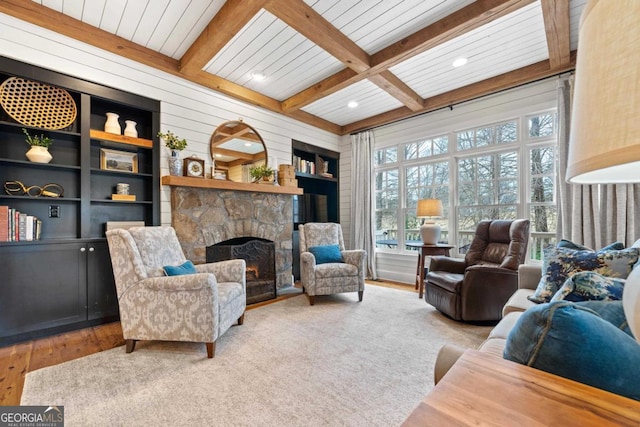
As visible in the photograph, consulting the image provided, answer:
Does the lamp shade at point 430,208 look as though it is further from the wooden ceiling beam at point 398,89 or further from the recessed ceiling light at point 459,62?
the recessed ceiling light at point 459,62

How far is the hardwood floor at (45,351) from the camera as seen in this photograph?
68.7 inches

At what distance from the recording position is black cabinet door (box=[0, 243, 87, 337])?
228 cm

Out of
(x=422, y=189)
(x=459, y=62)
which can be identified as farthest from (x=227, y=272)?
(x=459, y=62)

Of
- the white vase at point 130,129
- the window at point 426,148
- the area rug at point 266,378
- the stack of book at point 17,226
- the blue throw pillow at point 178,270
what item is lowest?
the area rug at point 266,378

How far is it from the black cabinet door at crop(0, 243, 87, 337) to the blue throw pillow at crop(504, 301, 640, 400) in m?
3.39

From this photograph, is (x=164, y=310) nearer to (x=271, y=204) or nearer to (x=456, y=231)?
(x=271, y=204)

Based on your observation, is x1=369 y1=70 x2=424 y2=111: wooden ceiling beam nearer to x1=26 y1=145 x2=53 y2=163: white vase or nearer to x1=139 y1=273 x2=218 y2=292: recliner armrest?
x1=139 y1=273 x2=218 y2=292: recliner armrest

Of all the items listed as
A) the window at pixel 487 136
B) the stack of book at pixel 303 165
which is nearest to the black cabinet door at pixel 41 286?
the stack of book at pixel 303 165

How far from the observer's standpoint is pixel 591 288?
1287 mm

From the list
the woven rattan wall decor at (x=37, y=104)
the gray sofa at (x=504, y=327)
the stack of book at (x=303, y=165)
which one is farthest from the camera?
the stack of book at (x=303, y=165)

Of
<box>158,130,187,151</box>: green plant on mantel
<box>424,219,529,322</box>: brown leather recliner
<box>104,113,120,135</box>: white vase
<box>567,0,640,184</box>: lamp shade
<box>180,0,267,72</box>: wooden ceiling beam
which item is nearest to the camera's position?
<box>567,0,640,184</box>: lamp shade

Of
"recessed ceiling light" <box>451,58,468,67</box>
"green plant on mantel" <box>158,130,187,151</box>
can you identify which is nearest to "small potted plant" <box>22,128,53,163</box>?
"green plant on mantel" <box>158,130,187,151</box>

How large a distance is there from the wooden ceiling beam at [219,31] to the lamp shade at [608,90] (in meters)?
2.30

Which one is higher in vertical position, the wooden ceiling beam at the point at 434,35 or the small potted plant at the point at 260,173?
the wooden ceiling beam at the point at 434,35
